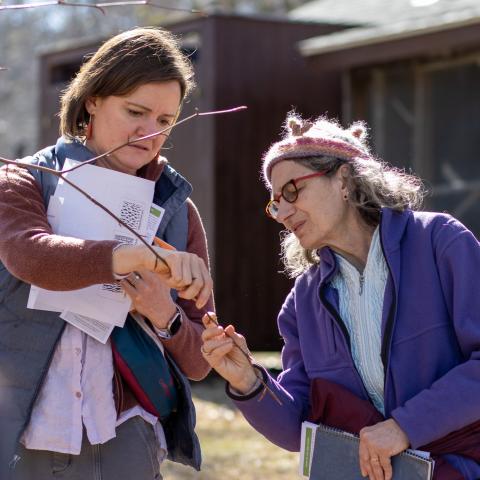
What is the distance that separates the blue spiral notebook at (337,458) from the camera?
278 cm

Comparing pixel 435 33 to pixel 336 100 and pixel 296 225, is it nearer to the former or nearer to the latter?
pixel 336 100

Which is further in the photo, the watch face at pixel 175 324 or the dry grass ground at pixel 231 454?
the dry grass ground at pixel 231 454

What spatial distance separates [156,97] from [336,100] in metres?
8.78

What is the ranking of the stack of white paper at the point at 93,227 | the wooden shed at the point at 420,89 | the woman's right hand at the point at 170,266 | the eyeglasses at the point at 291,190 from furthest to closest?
the wooden shed at the point at 420,89
the eyeglasses at the point at 291,190
the stack of white paper at the point at 93,227
the woman's right hand at the point at 170,266

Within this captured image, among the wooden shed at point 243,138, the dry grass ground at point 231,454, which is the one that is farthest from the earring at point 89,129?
the wooden shed at point 243,138

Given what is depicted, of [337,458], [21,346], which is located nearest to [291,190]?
[337,458]

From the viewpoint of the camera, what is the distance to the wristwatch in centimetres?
297

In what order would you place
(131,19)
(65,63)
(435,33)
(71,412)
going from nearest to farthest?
(71,412)
(435,33)
(65,63)
(131,19)

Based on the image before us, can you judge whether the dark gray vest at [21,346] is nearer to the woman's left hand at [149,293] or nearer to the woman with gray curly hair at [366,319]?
the woman's left hand at [149,293]

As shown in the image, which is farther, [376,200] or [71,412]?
[376,200]

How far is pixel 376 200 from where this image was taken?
10.00ft

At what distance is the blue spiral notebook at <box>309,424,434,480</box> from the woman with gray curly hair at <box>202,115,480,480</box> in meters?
0.03

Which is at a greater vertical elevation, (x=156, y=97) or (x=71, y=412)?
(x=156, y=97)

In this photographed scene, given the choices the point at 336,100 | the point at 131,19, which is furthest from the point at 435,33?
the point at 131,19
